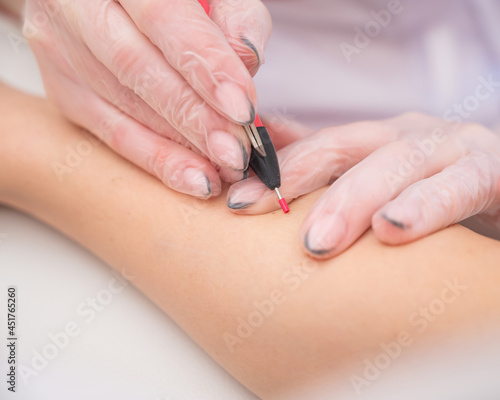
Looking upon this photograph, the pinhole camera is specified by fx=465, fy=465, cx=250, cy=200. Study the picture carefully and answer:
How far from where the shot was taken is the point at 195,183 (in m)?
1.01

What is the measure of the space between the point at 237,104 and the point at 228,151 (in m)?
0.10

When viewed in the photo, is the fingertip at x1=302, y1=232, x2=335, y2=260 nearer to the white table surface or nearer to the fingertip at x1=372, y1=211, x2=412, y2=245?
the fingertip at x1=372, y1=211, x2=412, y2=245

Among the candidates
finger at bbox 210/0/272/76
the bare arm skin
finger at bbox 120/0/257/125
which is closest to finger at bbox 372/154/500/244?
finger at bbox 120/0/257/125

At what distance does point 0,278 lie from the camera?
46.2 inches

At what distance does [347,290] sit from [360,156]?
425 mm

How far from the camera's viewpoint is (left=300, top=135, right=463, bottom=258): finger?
88 centimetres

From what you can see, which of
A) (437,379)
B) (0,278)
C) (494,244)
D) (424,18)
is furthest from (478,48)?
(0,278)

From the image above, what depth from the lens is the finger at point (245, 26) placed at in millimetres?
998

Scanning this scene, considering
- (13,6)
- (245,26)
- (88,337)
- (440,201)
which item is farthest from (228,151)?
(13,6)

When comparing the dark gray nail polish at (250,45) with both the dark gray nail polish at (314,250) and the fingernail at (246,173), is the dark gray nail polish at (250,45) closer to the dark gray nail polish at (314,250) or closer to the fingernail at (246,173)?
the fingernail at (246,173)

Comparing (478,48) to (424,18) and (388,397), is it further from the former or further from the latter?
(388,397)

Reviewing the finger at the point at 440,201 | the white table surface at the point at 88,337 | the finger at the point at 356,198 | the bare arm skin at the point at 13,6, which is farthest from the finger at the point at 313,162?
the bare arm skin at the point at 13,6

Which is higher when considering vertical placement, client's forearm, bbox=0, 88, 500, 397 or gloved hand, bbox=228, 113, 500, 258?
gloved hand, bbox=228, 113, 500, 258

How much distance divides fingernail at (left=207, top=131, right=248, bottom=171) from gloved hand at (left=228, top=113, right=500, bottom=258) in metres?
0.08
